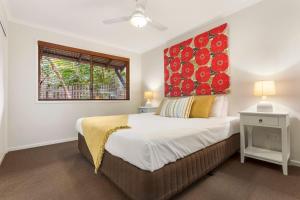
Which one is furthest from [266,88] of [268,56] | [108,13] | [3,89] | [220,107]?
[3,89]

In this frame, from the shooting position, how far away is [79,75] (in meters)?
3.70

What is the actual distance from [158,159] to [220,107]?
6.07 ft

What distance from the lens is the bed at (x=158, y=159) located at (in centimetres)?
116

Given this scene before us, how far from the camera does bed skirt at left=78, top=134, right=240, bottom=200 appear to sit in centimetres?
115

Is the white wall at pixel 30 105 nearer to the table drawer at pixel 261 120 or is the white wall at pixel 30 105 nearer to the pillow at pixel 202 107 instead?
the pillow at pixel 202 107

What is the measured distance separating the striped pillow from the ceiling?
5.08ft

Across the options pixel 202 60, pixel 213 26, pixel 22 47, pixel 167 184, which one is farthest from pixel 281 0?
pixel 22 47

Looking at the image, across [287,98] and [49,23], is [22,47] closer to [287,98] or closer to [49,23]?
[49,23]

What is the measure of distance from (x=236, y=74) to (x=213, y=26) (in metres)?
1.08

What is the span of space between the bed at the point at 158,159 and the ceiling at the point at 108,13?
6.69 ft

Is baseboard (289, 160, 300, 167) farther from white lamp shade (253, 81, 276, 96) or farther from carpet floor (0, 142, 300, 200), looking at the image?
white lamp shade (253, 81, 276, 96)

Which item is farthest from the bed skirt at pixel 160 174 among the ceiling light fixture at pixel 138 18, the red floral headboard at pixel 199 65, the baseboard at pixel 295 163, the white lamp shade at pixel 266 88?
the ceiling light fixture at pixel 138 18

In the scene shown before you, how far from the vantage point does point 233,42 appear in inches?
104

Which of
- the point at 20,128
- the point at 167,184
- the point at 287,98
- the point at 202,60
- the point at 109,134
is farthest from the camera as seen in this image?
the point at 202,60
